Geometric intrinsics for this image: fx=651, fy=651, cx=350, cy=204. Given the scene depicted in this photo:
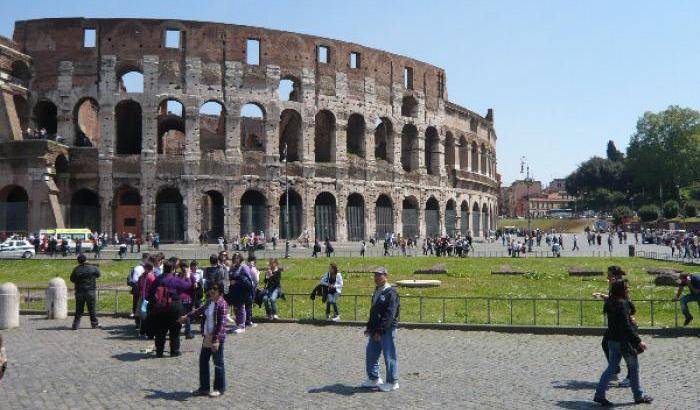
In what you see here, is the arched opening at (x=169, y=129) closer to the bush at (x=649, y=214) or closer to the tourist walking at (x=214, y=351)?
the tourist walking at (x=214, y=351)

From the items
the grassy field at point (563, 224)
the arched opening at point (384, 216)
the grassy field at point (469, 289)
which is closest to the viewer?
the grassy field at point (469, 289)

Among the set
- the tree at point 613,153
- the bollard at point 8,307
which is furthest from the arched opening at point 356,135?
the tree at point 613,153

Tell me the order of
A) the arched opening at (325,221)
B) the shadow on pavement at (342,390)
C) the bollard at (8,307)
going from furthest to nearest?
the arched opening at (325,221) → the bollard at (8,307) → the shadow on pavement at (342,390)

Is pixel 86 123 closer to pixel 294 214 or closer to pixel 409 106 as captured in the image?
pixel 294 214

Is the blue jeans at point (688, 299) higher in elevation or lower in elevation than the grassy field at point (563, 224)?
lower

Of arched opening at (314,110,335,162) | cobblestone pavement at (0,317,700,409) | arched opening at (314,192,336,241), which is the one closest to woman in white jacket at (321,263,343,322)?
cobblestone pavement at (0,317,700,409)

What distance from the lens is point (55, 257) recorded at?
32625 millimetres

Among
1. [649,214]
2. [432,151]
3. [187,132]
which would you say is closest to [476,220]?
[432,151]

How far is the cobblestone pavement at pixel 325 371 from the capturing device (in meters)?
7.96

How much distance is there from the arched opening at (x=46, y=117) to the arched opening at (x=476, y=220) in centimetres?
3526

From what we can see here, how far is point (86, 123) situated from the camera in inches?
1822

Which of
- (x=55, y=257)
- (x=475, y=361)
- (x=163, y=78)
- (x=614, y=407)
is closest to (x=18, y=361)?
(x=475, y=361)

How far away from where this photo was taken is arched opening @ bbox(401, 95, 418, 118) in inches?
1997

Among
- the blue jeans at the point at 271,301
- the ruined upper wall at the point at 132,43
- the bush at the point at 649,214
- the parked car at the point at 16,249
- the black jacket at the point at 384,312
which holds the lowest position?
the blue jeans at the point at 271,301
